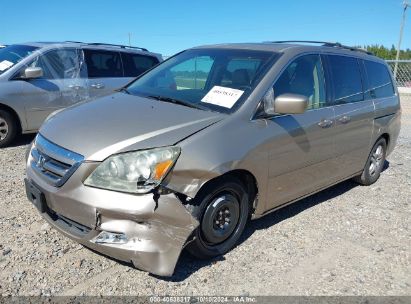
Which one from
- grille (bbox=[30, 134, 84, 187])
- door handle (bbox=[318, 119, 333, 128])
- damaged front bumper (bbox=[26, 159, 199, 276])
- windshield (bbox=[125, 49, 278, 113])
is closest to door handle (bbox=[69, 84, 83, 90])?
windshield (bbox=[125, 49, 278, 113])

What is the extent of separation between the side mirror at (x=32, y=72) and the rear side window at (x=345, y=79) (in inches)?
183

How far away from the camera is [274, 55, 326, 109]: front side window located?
3.67 m

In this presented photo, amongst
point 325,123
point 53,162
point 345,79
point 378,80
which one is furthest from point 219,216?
point 378,80

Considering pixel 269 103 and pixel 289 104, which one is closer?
pixel 289 104

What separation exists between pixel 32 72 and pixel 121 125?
4.11 metres

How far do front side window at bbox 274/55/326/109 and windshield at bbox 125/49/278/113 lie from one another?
0.68ft

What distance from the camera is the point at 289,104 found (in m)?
3.37

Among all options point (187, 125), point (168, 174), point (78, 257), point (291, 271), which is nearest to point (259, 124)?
point (187, 125)

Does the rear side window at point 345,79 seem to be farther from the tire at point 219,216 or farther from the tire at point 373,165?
the tire at point 219,216

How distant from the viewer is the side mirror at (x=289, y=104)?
132 inches

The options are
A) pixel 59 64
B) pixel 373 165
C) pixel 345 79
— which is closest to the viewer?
pixel 345 79

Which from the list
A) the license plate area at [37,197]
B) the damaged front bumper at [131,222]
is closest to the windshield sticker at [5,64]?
the license plate area at [37,197]

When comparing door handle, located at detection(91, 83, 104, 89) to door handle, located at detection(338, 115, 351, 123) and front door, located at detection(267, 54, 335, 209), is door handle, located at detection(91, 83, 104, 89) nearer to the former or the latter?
front door, located at detection(267, 54, 335, 209)

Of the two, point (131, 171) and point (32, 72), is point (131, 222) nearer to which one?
point (131, 171)
